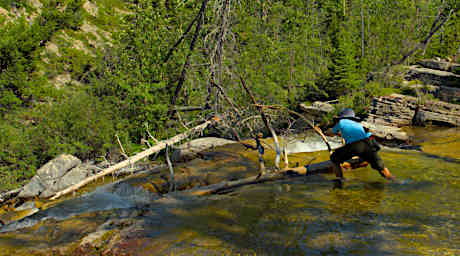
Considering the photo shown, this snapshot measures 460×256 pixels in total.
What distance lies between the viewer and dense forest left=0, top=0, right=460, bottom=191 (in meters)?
10.8

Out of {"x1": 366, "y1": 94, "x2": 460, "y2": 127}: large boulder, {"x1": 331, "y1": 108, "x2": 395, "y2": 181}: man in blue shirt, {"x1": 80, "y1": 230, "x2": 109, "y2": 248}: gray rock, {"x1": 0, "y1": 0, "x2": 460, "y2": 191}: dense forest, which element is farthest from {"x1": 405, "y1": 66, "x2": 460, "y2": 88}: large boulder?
{"x1": 80, "y1": 230, "x2": 109, "y2": 248}: gray rock

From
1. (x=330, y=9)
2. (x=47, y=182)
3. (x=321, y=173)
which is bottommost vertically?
Result: (x=47, y=182)

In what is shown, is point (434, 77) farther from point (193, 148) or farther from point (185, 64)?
point (185, 64)

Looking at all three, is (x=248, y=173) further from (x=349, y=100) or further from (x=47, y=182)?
(x=349, y=100)

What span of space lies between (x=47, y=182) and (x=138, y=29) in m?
7.99

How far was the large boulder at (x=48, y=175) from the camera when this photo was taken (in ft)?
42.5

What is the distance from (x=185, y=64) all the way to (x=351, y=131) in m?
6.53

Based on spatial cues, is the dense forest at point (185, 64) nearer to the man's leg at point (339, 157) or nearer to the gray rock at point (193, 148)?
the gray rock at point (193, 148)

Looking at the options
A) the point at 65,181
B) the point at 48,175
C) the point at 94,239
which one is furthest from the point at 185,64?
the point at 48,175

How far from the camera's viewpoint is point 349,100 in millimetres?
19750

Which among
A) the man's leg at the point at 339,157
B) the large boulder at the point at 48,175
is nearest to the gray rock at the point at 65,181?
the large boulder at the point at 48,175

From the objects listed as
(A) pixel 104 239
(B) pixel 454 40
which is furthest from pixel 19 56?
(B) pixel 454 40

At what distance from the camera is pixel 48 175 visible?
1409 centimetres

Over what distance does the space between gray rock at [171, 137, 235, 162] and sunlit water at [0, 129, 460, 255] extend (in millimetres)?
4132
